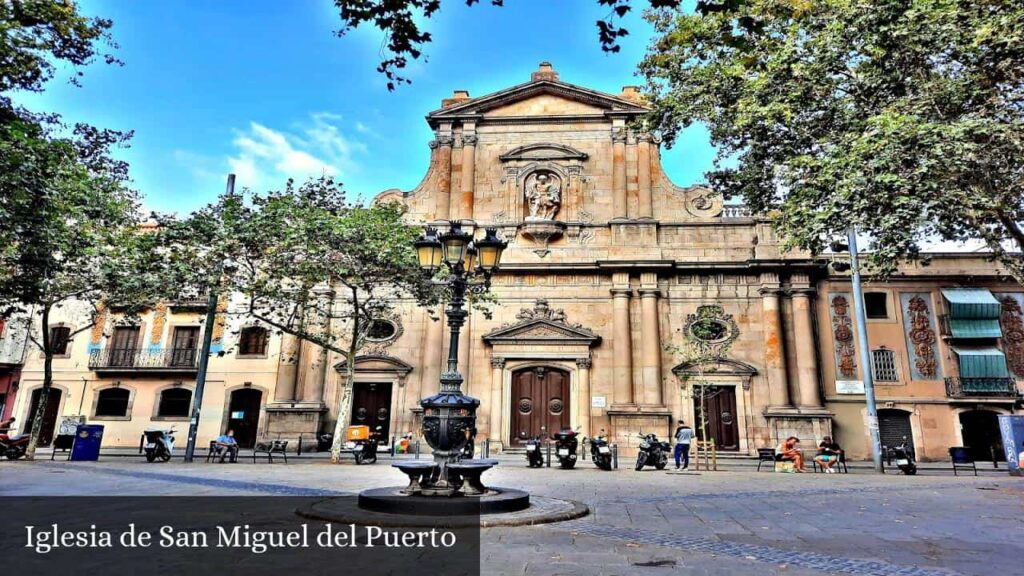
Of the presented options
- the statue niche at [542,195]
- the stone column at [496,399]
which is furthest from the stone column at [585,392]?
the statue niche at [542,195]

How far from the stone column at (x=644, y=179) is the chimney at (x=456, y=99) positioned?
7.71 meters

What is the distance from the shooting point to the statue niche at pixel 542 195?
24.3 metres

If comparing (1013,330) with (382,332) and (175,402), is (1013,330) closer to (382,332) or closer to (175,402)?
(382,332)

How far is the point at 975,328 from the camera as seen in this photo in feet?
70.5

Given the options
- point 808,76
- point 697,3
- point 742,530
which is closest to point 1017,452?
point 808,76

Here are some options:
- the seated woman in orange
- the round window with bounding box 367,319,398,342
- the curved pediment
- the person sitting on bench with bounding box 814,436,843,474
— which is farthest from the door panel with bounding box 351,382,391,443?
the person sitting on bench with bounding box 814,436,843,474

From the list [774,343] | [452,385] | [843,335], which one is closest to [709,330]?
[774,343]

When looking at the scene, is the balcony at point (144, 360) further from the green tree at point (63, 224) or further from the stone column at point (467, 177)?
the stone column at point (467, 177)

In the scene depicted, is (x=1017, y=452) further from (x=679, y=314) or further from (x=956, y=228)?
(x=679, y=314)

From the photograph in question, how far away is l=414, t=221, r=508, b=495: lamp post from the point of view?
316 inches

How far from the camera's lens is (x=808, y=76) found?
423 inches

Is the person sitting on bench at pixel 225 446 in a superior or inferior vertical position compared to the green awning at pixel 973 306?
inferior

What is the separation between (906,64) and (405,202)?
18643 mm

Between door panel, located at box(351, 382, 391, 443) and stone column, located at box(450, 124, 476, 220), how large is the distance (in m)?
7.22
